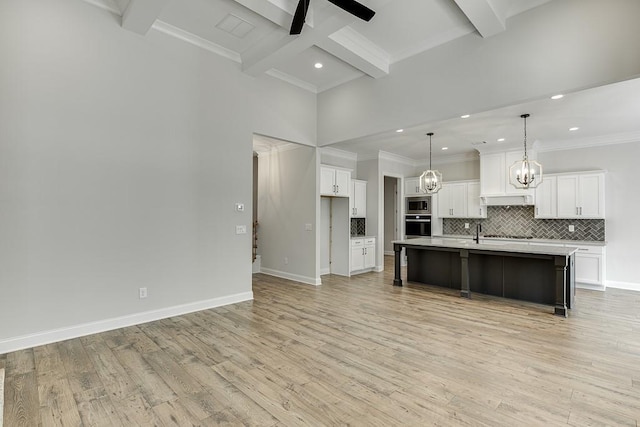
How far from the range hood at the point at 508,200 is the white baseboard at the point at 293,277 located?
4373mm

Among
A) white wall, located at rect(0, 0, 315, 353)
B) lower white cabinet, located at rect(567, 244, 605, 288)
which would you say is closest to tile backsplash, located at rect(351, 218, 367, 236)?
white wall, located at rect(0, 0, 315, 353)

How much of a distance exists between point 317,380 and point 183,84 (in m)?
3.94

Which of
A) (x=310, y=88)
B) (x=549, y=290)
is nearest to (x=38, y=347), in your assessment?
(x=310, y=88)

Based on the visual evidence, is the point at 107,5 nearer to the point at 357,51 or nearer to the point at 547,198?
the point at 357,51

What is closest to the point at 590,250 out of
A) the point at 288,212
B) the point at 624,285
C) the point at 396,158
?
the point at 624,285

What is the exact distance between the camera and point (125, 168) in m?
3.74

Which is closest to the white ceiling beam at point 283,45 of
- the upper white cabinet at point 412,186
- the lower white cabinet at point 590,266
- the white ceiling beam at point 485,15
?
the white ceiling beam at point 485,15

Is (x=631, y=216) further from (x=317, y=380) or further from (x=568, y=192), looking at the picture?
(x=317, y=380)

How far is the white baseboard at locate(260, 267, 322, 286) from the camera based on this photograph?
6.08 metres

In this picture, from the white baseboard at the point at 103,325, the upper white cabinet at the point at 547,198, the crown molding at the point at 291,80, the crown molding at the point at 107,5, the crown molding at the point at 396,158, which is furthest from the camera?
the crown molding at the point at 396,158

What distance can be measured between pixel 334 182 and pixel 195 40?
3560 millimetres

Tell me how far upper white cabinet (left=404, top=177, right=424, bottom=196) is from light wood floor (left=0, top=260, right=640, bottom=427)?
451 centimetres

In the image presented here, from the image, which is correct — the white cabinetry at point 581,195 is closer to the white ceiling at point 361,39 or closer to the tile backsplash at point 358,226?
the white ceiling at point 361,39

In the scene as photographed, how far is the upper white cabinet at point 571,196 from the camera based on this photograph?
235 inches
